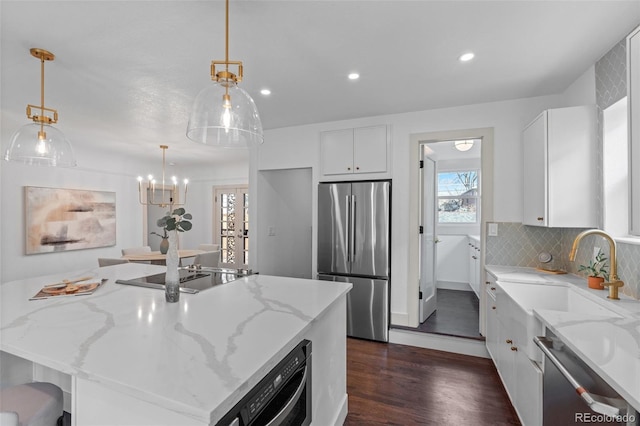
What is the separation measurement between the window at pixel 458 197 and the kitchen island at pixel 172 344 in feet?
13.4

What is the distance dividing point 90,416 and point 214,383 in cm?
52

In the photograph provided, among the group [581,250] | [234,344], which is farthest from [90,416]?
[581,250]

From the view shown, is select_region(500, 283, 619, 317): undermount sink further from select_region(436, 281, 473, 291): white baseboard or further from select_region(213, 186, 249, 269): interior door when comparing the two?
select_region(213, 186, 249, 269): interior door

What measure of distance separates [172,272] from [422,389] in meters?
2.11

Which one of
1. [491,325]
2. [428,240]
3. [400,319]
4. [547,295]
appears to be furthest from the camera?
[428,240]

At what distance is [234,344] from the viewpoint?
104 centimetres

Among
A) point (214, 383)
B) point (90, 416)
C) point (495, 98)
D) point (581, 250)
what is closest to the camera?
point (214, 383)

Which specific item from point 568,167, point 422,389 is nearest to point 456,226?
point 568,167

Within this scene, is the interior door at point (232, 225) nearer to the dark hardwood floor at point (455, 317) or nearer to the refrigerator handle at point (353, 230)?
the refrigerator handle at point (353, 230)

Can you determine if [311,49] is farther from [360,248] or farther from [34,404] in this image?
[34,404]

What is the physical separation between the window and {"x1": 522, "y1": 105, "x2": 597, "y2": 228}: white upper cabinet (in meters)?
2.98

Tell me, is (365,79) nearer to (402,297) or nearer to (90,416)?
(402,297)

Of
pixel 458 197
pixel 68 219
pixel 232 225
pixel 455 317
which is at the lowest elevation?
pixel 455 317

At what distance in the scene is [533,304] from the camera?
7.21ft
